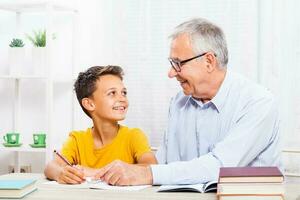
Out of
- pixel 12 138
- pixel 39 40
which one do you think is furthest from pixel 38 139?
pixel 39 40

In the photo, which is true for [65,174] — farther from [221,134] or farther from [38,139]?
[38,139]

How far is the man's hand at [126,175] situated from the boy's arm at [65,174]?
10 centimetres

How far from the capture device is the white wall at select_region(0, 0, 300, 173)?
9.15 feet

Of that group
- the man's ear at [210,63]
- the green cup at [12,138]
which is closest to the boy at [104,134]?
the man's ear at [210,63]

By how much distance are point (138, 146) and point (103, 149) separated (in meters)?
0.15

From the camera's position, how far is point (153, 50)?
3.03 m

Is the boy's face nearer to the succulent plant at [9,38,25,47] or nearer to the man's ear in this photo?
the man's ear

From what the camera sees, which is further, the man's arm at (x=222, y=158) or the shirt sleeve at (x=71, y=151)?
the shirt sleeve at (x=71, y=151)

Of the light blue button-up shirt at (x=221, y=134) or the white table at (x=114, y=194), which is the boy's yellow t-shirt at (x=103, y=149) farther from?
the white table at (x=114, y=194)

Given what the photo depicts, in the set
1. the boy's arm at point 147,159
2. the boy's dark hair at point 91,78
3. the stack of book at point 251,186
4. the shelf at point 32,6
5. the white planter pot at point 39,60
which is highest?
the shelf at point 32,6

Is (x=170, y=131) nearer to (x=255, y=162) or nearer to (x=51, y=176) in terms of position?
(x=255, y=162)

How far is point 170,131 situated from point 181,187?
24.8 inches

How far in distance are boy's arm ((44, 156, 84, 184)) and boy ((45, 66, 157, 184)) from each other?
18 centimetres

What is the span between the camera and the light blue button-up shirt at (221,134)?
1788mm
